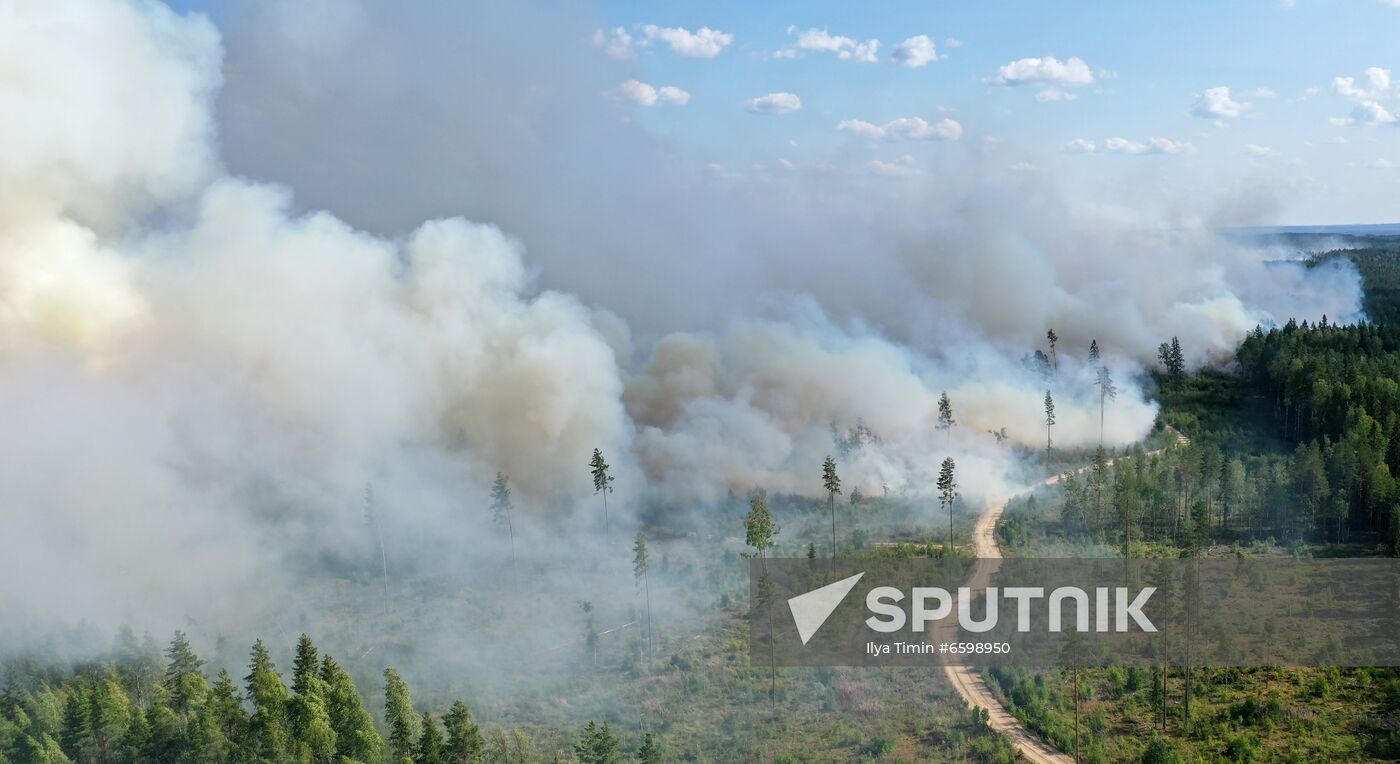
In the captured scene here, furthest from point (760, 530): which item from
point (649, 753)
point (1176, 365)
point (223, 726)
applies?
point (1176, 365)

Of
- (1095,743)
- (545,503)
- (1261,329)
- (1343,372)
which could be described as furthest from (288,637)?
(1261,329)

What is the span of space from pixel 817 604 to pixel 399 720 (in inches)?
1280

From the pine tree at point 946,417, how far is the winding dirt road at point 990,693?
1824 centimetres

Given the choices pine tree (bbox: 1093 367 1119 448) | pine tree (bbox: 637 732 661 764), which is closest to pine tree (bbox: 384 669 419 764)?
pine tree (bbox: 637 732 661 764)

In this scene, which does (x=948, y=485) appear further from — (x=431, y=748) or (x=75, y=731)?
(x=75, y=731)

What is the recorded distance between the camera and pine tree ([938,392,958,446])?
104 metres

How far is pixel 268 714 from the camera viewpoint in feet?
170

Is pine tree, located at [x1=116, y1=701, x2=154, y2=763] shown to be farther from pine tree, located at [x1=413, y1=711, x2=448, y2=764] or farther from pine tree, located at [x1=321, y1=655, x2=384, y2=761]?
pine tree, located at [x1=413, y1=711, x2=448, y2=764]

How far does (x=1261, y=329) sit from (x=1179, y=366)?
80.0ft

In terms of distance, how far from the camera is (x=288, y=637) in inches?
2857

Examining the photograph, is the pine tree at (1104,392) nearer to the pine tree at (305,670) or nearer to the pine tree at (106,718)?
the pine tree at (305,670)

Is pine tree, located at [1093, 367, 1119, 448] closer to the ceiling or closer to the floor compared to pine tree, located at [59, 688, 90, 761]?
closer to the ceiling

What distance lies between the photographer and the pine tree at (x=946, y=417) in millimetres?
103875

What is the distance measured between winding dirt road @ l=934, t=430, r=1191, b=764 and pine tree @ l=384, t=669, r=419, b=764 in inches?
1280
